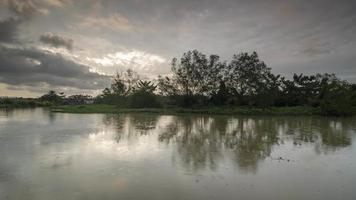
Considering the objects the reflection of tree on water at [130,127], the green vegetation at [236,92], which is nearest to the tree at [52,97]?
the green vegetation at [236,92]

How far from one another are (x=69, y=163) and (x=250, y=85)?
36.7 m

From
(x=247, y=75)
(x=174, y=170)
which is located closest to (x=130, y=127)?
(x=174, y=170)

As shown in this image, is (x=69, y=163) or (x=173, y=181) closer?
(x=173, y=181)

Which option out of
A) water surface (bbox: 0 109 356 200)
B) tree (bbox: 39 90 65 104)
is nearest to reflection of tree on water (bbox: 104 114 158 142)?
water surface (bbox: 0 109 356 200)

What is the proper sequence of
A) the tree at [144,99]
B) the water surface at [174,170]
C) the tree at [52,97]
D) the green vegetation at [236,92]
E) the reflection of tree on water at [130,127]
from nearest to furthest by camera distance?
the water surface at [174,170], the reflection of tree on water at [130,127], the green vegetation at [236,92], the tree at [144,99], the tree at [52,97]

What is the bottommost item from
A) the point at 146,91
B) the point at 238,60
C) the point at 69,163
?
the point at 69,163

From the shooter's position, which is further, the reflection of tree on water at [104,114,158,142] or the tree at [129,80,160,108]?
the tree at [129,80,160,108]

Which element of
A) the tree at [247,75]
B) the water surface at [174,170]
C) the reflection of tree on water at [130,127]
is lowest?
the water surface at [174,170]

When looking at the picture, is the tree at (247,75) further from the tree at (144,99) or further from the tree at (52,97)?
the tree at (52,97)

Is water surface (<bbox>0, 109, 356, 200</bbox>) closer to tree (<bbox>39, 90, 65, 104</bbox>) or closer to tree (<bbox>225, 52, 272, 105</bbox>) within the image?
tree (<bbox>225, 52, 272, 105</bbox>)

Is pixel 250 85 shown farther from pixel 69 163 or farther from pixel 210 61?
pixel 69 163

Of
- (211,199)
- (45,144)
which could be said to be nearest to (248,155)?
(211,199)

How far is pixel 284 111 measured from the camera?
1399 inches

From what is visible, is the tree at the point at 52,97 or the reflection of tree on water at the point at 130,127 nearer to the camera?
the reflection of tree on water at the point at 130,127
